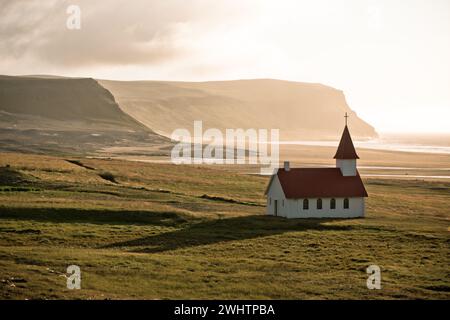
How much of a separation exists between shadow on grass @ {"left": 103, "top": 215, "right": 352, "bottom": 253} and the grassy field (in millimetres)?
83

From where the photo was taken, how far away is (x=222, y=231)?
179 feet

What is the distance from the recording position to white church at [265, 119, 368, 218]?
62.9m

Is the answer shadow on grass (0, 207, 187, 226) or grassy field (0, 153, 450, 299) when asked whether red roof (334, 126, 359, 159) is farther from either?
shadow on grass (0, 207, 187, 226)

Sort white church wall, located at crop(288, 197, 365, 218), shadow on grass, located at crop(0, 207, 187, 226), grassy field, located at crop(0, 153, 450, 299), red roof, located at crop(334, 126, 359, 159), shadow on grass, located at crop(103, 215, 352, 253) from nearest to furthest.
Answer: grassy field, located at crop(0, 153, 450, 299)
shadow on grass, located at crop(103, 215, 352, 253)
shadow on grass, located at crop(0, 207, 187, 226)
white church wall, located at crop(288, 197, 365, 218)
red roof, located at crop(334, 126, 359, 159)

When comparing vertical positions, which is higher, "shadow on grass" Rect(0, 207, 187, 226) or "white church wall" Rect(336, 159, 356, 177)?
"white church wall" Rect(336, 159, 356, 177)

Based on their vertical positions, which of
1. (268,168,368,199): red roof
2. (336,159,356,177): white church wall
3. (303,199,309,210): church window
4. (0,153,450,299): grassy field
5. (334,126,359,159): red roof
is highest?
(334,126,359,159): red roof

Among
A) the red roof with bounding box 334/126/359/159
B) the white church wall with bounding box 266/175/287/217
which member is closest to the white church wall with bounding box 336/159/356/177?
the red roof with bounding box 334/126/359/159

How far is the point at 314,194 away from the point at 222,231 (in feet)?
40.1

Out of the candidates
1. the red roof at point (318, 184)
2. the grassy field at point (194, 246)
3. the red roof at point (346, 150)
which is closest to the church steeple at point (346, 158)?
the red roof at point (346, 150)

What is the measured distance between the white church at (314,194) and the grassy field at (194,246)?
6.83 ft

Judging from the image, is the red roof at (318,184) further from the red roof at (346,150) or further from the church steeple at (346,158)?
the red roof at (346,150)

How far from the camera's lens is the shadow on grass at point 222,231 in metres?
49.2

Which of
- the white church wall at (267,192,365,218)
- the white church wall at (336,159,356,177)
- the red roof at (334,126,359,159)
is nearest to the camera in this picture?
the white church wall at (267,192,365,218)

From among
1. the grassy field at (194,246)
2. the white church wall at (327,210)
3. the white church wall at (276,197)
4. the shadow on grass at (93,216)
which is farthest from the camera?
the white church wall at (276,197)
